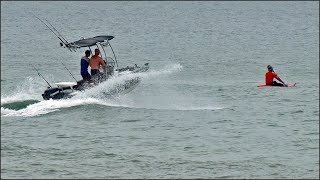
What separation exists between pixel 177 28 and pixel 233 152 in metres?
62.7

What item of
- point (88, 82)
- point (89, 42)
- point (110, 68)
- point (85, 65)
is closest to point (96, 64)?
point (85, 65)

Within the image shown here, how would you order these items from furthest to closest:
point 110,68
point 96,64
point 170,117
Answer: point 110,68 < point 96,64 < point 170,117

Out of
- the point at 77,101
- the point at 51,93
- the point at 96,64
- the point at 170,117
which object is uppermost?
the point at 96,64

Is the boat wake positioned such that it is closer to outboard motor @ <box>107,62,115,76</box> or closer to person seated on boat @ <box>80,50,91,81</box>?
outboard motor @ <box>107,62,115,76</box>

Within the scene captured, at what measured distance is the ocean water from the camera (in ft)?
75.6

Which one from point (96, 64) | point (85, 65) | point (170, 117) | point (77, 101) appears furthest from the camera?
point (96, 64)

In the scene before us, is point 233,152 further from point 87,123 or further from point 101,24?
point 101,24

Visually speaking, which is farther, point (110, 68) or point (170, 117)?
point (110, 68)

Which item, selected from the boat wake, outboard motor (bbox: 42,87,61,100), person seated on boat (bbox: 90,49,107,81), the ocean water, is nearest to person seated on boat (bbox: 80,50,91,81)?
person seated on boat (bbox: 90,49,107,81)

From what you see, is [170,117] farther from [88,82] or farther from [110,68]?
[110,68]

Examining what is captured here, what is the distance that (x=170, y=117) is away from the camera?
3012 centimetres

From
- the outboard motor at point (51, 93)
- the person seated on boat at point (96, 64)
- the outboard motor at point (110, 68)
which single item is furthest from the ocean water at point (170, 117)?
the person seated on boat at point (96, 64)

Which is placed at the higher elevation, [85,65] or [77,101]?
[85,65]

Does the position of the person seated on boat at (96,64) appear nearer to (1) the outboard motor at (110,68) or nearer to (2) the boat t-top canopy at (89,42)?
(2) the boat t-top canopy at (89,42)
